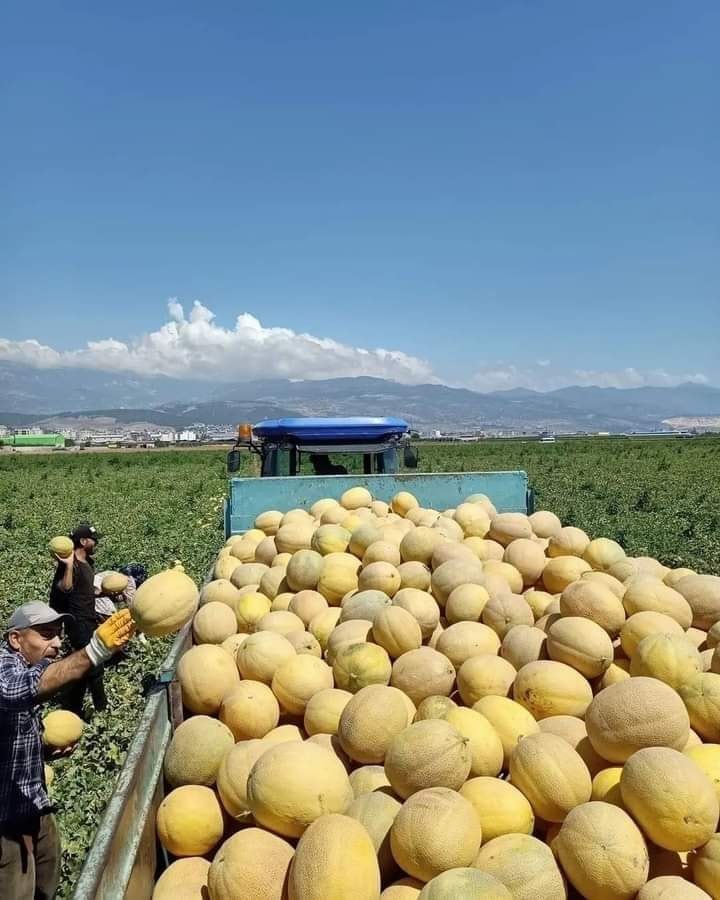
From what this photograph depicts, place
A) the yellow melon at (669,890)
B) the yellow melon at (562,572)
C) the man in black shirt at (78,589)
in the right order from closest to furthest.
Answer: the yellow melon at (669,890)
the yellow melon at (562,572)
the man in black shirt at (78,589)

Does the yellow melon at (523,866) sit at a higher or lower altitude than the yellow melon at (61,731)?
higher

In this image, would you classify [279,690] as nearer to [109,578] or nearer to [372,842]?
[372,842]

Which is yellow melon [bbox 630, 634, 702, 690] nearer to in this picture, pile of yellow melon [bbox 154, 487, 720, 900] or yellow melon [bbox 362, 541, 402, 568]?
pile of yellow melon [bbox 154, 487, 720, 900]

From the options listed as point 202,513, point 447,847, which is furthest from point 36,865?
point 202,513

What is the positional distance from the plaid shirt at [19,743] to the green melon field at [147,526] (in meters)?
0.98

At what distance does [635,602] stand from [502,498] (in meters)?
3.82

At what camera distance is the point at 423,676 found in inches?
133

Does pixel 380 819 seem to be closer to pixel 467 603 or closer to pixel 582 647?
pixel 582 647

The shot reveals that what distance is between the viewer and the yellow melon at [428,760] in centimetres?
257

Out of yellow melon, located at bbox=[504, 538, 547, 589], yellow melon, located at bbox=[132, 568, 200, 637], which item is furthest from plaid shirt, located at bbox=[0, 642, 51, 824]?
yellow melon, located at bbox=[504, 538, 547, 589]

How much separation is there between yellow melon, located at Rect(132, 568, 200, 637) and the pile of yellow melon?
28 cm

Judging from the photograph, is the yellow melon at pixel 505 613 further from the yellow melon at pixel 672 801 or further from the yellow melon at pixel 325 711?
the yellow melon at pixel 672 801

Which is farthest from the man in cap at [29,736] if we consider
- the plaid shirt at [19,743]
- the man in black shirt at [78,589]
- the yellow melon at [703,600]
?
the yellow melon at [703,600]

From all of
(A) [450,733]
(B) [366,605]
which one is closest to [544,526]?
(B) [366,605]
